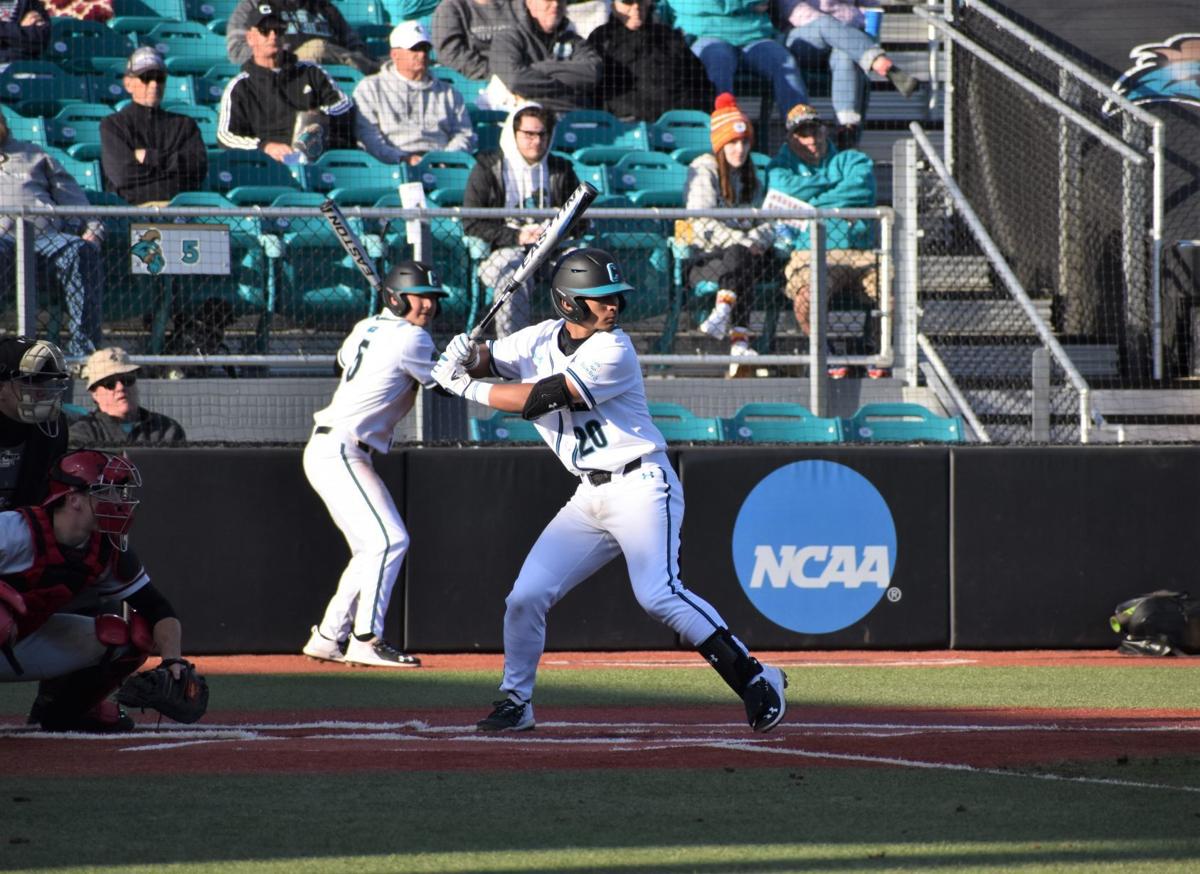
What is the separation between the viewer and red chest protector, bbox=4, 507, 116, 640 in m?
5.52

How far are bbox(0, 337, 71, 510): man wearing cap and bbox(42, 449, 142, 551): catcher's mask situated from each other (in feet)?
1.38

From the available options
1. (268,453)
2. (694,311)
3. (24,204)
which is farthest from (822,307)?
(24,204)

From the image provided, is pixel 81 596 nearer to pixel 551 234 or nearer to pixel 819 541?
pixel 551 234

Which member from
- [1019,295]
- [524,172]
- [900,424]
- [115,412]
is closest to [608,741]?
[115,412]

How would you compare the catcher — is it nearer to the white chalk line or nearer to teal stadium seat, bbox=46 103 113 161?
the white chalk line

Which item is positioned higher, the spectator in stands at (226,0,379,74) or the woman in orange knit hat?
the spectator in stands at (226,0,379,74)

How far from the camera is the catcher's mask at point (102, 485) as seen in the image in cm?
549

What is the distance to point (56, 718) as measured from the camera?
19.9 feet

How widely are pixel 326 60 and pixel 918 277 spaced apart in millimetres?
5436

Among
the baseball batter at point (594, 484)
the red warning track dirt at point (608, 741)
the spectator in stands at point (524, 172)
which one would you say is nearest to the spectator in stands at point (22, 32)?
the spectator in stands at point (524, 172)

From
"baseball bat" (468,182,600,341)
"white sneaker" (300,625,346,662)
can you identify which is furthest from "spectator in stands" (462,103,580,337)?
"baseball bat" (468,182,600,341)

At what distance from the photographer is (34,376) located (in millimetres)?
5871

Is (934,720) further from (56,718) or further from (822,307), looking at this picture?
(822,307)

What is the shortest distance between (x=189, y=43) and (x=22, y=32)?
1.32 meters
